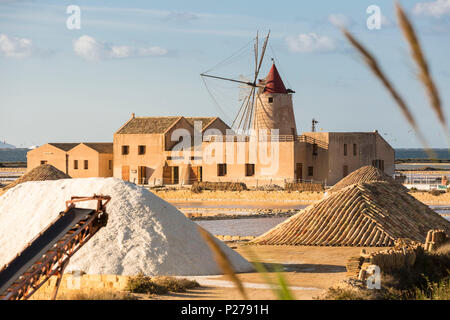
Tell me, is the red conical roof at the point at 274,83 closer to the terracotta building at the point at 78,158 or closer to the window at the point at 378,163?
the window at the point at 378,163

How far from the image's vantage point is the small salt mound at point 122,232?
9227 mm

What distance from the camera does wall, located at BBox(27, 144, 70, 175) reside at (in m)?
38.0

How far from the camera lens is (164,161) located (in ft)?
118

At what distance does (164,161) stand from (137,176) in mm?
1810

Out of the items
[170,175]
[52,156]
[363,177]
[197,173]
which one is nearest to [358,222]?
[363,177]

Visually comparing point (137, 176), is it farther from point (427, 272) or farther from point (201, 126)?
point (427, 272)

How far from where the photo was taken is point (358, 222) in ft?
43.5

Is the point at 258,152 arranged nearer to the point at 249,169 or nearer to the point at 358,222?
the point at 249,169

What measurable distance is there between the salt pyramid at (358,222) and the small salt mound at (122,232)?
330 cm

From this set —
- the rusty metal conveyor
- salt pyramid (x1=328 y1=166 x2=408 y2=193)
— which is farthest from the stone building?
the rusty metal conveyor

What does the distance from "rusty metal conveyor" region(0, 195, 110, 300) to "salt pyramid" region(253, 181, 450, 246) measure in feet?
24.3

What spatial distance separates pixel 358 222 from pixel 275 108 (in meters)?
20.7

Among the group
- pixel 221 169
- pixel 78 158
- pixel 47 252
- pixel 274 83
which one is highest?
pixel 274 83
